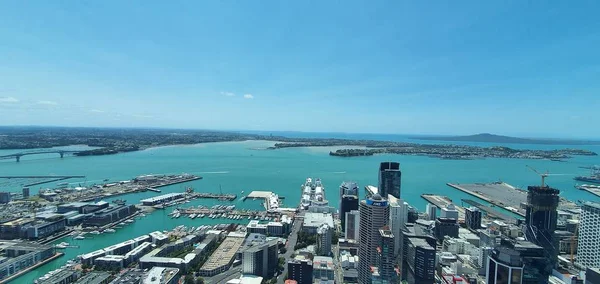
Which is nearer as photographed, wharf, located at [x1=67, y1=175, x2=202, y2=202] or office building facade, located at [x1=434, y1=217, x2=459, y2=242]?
office building facade, located at [x1=434, y1=217, x2=459, y2=242]

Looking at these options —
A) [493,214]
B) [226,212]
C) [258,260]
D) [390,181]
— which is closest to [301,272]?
[258,260]

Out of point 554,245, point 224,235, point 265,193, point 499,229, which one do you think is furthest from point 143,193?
point 554,245

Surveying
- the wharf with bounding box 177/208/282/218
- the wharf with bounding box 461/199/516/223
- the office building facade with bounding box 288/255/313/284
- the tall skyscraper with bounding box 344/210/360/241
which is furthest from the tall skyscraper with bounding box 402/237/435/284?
the wharf with bounding box 461/199/516/223

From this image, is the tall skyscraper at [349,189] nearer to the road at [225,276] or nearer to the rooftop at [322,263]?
the rooftop at [322,263]

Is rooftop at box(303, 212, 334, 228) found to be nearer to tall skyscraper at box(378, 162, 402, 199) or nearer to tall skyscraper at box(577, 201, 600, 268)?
tall skyscraper at box(378, 162, 402, 199)

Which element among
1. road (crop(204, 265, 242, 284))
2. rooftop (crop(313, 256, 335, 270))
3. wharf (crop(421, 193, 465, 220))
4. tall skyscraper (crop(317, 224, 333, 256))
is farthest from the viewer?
wharf (crop(421, 193, 465, 220))
